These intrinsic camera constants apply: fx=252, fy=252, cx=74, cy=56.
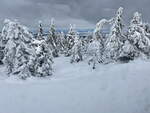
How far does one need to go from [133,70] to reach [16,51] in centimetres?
2320

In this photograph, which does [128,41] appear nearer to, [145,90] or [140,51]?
[140,51]

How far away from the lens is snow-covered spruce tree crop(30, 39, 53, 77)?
3653 centimetres

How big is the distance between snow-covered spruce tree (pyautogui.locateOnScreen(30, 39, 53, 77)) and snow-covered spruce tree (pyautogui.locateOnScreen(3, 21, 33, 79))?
1.00m

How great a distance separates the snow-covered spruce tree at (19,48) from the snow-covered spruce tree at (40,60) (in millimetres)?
996

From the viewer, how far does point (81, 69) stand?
46.8m

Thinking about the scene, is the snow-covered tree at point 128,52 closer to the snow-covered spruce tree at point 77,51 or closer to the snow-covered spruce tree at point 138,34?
the snow-covered spruce tree at point 138,34

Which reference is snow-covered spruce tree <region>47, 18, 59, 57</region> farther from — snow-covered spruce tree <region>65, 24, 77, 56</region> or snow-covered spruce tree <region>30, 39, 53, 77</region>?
snow-covered spruce tree <region>30, 39, 53, 77</region>

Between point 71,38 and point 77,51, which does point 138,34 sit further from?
point 71,38

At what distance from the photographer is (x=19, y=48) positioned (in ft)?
116

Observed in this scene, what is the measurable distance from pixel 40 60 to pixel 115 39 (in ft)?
47.1

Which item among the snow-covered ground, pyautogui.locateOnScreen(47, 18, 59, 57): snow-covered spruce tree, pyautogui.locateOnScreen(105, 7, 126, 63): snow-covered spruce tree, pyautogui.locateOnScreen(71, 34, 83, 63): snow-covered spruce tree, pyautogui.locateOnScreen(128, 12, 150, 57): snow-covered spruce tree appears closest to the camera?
the snow-covered ground

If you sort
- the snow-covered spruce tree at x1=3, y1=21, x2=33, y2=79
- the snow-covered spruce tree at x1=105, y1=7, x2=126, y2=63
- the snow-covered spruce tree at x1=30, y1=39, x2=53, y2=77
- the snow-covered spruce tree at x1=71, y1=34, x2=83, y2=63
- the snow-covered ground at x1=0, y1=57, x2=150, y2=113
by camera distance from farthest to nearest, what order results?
1. the snow-covered spruce tree at x1=71, y1=34, x2=83, y2=63
2. the snow-covered spruce tree at x1=105, y1=7, x2=126, y2=63
3. the snow-covered spruce tree at x1=30, y1=39, x2=53, y2=77
4. the snow-covered spruce tree at x1=3, y1=21, x2=33, y2=79
5. the snow-covered ground at x1=0, y1=57, x2=150, y2=113

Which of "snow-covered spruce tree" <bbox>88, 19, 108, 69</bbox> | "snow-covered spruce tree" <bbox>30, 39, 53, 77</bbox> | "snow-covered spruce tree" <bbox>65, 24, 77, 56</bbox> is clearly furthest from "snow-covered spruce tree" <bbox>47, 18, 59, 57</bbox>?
"snow-covered spruce tree" <bbox>30, 39, 53, 77</bbox>

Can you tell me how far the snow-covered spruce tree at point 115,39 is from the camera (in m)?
43.4
